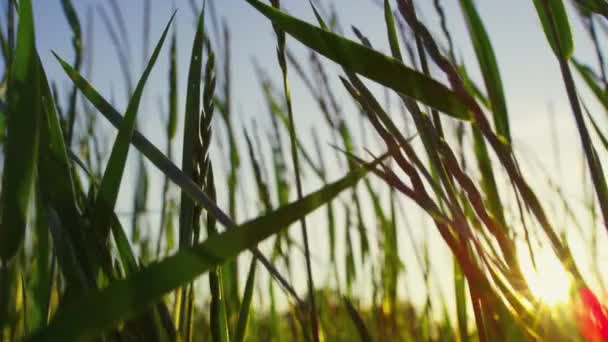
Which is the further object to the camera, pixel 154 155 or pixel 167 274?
pixel 154 155

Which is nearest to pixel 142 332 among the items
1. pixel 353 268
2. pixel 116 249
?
pixel 116 249

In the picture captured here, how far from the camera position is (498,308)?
1.92ft

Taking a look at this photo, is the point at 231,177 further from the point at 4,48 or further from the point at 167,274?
the point at 167,274

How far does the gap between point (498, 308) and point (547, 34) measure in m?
0.22

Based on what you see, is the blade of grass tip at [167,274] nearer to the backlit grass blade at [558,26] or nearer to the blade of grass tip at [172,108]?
the backlit grass blade at [558,26]

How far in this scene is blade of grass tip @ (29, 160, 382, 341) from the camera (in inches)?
11.6

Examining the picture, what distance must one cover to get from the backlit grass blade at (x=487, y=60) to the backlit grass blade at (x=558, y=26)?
0.04m

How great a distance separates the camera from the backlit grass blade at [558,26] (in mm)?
527

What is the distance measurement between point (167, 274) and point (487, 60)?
0.34 meters

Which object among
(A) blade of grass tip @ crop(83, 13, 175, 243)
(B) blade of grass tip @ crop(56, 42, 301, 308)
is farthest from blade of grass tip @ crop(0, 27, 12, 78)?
(A) blade of grass tip @ crop(83, 13, 175, 243)

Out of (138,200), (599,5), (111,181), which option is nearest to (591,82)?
(599,5)

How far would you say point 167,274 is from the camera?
321 mm

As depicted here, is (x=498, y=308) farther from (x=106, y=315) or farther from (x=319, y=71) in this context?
(x=319, y=71)

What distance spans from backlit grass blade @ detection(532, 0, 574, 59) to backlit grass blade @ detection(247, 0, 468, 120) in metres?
0.12
